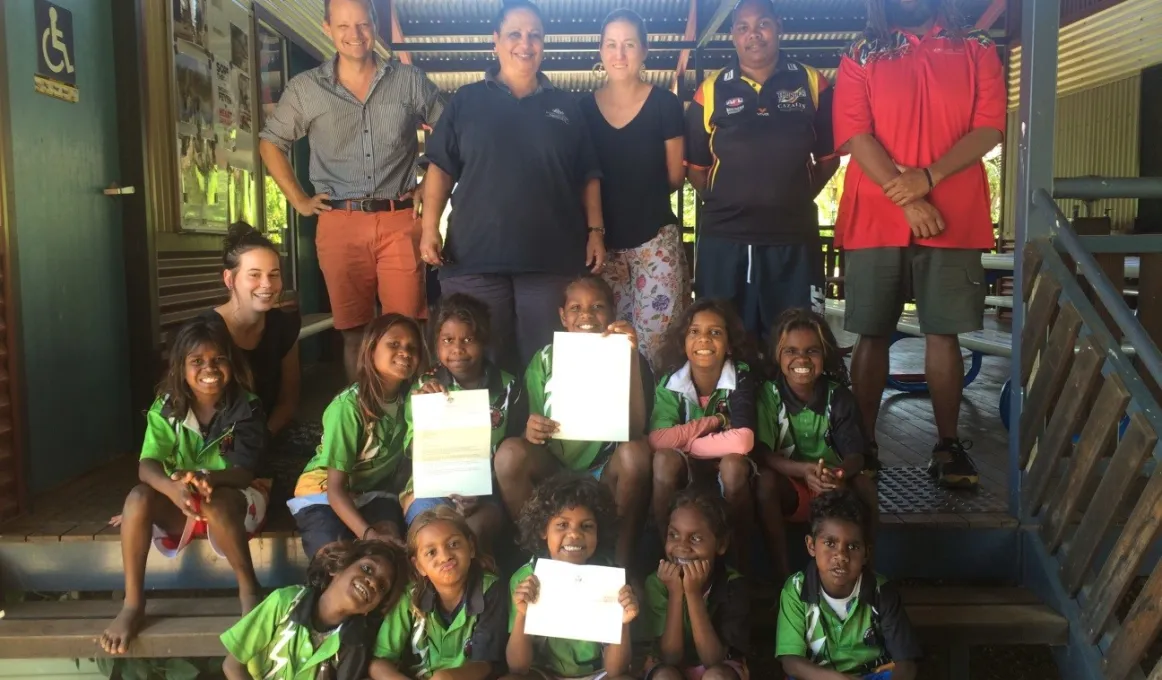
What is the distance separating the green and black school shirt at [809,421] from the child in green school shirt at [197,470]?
1.69 m

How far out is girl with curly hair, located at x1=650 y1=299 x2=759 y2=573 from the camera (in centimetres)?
268

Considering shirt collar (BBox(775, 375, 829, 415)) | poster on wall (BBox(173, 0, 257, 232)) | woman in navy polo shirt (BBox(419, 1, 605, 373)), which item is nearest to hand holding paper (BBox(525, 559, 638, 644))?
shirt collar (BBox(775, 375, 829, 415))

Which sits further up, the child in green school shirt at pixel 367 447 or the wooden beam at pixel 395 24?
the wooden beam at pixel 395 24

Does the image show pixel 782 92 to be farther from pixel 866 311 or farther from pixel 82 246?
pixel 82 246

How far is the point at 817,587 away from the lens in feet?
8.25

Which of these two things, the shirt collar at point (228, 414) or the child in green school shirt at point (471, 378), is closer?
the child in green school shirt at point (471, 378)

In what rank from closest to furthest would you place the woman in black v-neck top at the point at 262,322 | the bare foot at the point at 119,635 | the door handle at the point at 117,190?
the bare foot at the point at 119,635, the woman in black v-neck top at the point at 262,322, the door handle at the point at 117,190

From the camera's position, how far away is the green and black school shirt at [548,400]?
9.82 ft

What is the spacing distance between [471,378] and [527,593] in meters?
0.85

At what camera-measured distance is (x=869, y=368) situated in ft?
11.0

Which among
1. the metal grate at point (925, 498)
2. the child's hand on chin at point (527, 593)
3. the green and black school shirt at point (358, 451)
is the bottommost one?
the metal grate at point (925, 498)

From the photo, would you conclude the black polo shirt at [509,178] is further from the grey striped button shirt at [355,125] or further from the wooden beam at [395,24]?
the wooden beam at [395,24]

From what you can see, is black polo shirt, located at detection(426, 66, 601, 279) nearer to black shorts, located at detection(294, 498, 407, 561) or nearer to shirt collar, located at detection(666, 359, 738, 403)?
shirt collar, located at detection(666, 359, 738, 403)

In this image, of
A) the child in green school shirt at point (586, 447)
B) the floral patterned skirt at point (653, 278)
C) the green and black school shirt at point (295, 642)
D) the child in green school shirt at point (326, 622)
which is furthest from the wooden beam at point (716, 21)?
the green and black school shirt at point (295, 642)
